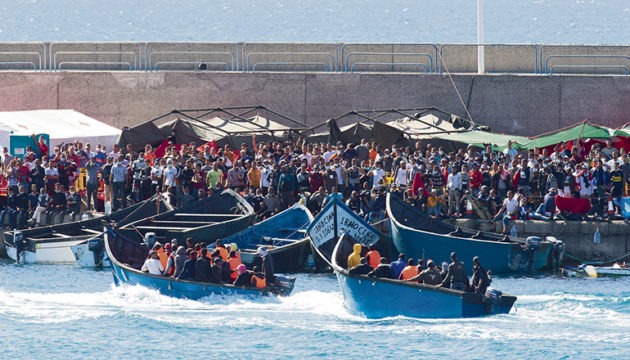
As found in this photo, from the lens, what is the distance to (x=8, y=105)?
48938mm

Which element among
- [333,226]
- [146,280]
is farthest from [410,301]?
[146,280]

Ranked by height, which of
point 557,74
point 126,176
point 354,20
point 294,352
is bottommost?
point 294,352

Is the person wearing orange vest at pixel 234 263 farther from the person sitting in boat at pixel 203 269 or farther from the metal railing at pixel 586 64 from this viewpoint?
the metal railing at pixel 586 64

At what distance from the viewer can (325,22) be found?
162 m

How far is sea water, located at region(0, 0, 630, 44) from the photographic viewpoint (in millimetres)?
135625

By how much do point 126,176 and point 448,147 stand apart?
967 cm

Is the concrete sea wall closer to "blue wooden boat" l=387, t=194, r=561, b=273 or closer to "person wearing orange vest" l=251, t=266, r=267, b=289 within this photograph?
"blue wooden boat" l=387, t=194, r=561, b=273

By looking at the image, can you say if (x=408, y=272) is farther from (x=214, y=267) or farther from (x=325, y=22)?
(x=325, y=22)

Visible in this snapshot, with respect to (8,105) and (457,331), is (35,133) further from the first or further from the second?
(457,331)

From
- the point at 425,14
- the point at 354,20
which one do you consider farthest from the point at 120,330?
the point at 425,14

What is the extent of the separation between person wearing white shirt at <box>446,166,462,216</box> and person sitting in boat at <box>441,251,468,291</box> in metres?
8.55

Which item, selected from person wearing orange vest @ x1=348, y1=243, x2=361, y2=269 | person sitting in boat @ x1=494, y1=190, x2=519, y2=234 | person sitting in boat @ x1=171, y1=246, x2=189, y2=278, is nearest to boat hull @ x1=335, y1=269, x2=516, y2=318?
person wearing orange vest @ x1=348, y1=243, x2=361, y2=269

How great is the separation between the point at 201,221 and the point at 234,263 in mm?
6459

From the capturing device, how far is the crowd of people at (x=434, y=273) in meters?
29.3
